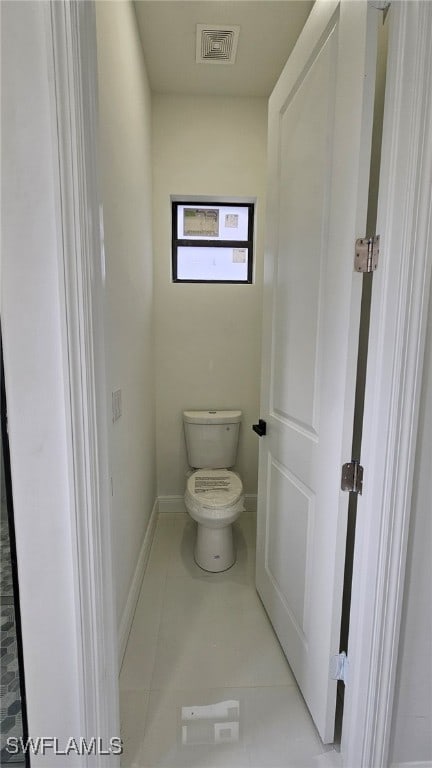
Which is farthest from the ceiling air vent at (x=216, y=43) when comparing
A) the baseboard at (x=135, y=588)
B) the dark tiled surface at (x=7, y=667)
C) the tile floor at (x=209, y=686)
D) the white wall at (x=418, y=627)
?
the tile floor at (x=209, y=686)

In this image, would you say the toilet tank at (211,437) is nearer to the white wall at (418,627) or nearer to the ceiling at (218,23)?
the white wall at (418,627)

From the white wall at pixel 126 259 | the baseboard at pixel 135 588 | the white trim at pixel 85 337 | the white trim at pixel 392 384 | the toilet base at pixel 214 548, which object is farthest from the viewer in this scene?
the toilet base at pixel 214 548

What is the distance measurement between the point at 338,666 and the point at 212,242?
236 centimetres

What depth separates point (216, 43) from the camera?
1688mm

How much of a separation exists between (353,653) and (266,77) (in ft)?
9.19

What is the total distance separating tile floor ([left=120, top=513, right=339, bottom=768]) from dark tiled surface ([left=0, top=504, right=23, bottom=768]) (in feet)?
1.18

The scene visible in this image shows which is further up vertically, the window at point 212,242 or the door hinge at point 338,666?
the window at point 212,242

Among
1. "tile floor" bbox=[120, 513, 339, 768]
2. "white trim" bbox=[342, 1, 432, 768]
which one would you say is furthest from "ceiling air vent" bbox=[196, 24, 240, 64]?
"tile floor" bbox=[120, 513, 339, 768]

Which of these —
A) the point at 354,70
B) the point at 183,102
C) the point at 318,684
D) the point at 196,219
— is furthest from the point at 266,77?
the point at 318,684

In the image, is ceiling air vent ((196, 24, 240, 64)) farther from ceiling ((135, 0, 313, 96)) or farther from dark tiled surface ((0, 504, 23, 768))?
dark tiled surface ((0, 504, 23, 768))

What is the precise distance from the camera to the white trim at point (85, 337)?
2.02ft

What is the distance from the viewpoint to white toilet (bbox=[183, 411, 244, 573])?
5.64 ft

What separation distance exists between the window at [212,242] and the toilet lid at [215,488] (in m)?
1.33

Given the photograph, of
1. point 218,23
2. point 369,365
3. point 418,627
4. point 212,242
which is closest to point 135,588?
point 418,627
